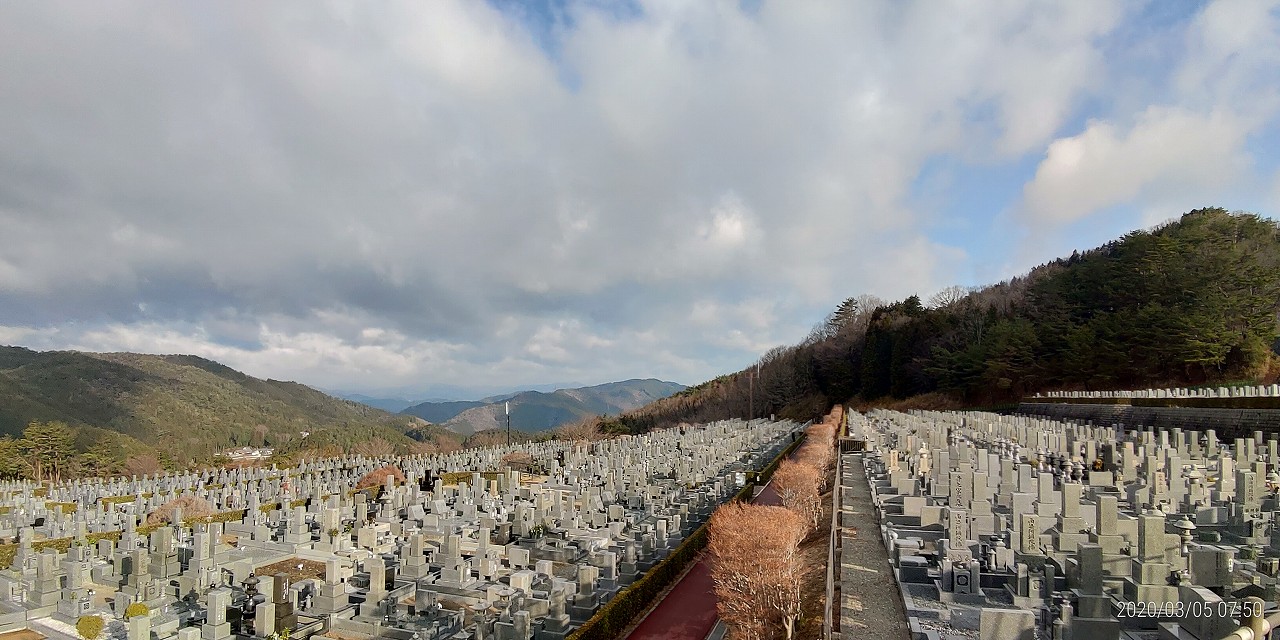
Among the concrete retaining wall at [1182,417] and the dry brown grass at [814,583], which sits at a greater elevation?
the concrete retaining wall at [1182,417]

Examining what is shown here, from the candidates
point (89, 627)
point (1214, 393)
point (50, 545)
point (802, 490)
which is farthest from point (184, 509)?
point (1214, 393)

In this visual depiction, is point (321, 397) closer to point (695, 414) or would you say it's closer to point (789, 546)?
point (695, 414)

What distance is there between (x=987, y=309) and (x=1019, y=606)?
6152 centimetres

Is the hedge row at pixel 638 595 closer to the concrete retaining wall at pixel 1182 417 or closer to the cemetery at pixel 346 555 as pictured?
the cemetery at pixel 346 555

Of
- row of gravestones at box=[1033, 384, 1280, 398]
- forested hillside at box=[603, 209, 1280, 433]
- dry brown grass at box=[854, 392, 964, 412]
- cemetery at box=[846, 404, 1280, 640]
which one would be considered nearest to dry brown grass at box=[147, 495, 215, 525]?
cemetery at box=[846, 404, 1280, 640]

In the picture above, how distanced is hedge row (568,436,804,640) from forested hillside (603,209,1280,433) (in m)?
34.4

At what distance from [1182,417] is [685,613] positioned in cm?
2341

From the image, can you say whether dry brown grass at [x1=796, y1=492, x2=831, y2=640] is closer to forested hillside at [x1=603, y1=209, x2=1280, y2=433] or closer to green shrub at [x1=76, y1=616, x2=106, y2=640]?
green shrub at [x1=76, y1=616, x2=106, y2=640]

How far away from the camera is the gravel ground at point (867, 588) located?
7.98 meters

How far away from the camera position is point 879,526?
44.1ft

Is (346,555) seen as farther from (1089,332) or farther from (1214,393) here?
(1089,332)

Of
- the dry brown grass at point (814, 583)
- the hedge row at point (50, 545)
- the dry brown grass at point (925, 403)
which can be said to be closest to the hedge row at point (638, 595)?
the dry brown grass at point (814, 583)

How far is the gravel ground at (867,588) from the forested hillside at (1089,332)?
33.2 metres

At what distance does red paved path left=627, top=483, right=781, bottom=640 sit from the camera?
11961mm
